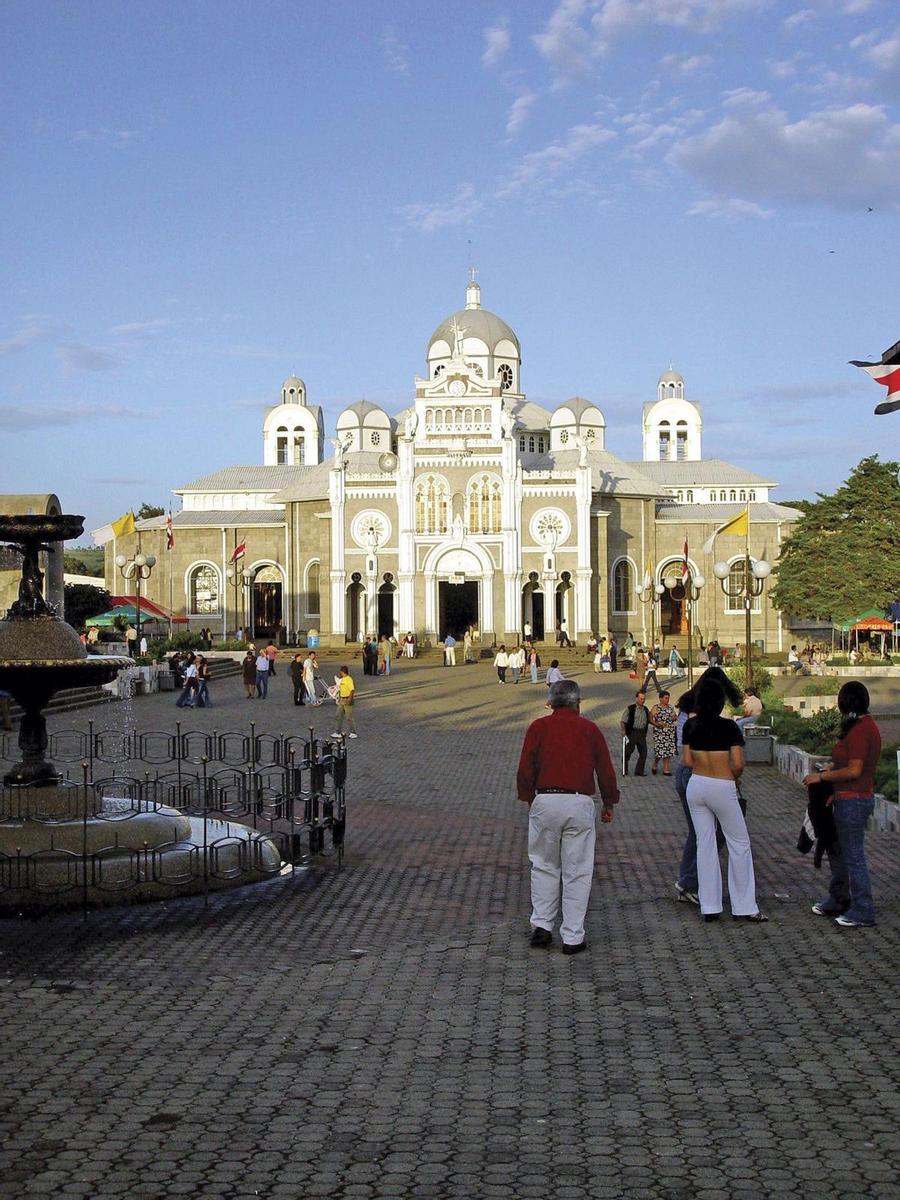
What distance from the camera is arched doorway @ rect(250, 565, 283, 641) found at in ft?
224

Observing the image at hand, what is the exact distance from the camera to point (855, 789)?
9453 mm

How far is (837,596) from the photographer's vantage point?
5438 centimetres

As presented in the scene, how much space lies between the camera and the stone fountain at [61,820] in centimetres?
1067

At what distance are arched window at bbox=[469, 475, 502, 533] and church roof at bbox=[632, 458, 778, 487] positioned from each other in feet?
52.9

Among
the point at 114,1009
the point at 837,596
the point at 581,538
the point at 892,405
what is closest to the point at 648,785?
the point at 892,405

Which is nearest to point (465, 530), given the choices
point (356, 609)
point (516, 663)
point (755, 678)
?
point (356, 609)

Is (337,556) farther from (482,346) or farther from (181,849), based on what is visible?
(181,849)

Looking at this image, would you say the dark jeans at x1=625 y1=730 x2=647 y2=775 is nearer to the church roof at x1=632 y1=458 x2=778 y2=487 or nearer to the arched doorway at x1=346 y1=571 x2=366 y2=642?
the arched doorway at x1=346 y1=571 x2=366 y2=642

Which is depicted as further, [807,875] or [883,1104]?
[807,875]

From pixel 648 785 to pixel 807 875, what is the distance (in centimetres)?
707

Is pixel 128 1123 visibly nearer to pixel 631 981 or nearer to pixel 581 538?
pixel 631 981

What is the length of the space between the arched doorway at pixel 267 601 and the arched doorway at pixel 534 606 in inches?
550

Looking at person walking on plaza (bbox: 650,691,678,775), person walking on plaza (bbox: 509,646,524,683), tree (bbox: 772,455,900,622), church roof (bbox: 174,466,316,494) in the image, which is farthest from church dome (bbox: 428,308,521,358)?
person walking on plaza (bbox: 650,691,678,775)

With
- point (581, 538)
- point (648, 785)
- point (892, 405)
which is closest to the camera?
point (892, 405)
